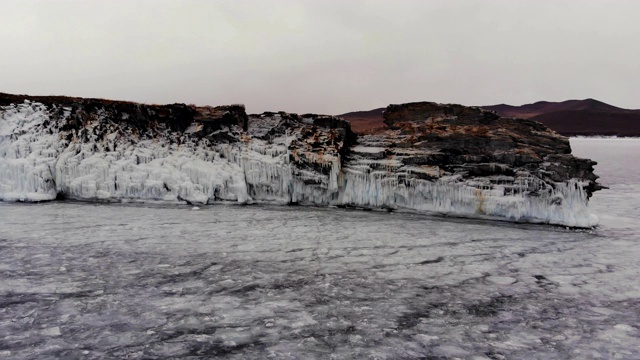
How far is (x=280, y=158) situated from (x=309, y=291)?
7503 millimetres

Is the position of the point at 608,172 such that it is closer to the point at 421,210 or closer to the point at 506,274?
the point at 421,210

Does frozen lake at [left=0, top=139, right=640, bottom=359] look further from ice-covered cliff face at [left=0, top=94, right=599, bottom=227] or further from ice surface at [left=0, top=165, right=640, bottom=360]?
ice-covered cliff face at [left=0, top=94, right=599, bottom=227]

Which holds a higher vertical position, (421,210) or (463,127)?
(463,127)

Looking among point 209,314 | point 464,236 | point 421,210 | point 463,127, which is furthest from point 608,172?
point 209,314

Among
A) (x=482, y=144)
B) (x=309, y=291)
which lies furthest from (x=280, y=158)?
(x=309, y=291)

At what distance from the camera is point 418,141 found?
11.5 meters

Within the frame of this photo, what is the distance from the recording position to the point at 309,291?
4.84 meters

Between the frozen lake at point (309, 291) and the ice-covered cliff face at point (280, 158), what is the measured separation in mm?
2064

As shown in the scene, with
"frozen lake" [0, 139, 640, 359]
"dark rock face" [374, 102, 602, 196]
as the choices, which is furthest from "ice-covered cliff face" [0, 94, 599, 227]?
"frozen lake" [0, 139, 640, 359]

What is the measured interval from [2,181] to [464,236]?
12.9m

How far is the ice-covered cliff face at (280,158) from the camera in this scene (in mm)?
10398

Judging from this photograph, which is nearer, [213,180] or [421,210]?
[421,210]

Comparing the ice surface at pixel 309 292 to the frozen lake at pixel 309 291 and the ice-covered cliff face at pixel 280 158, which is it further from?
the ice-covered cliff face at pixel 280 158

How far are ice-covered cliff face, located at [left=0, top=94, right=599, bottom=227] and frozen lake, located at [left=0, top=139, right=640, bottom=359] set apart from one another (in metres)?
2.06
